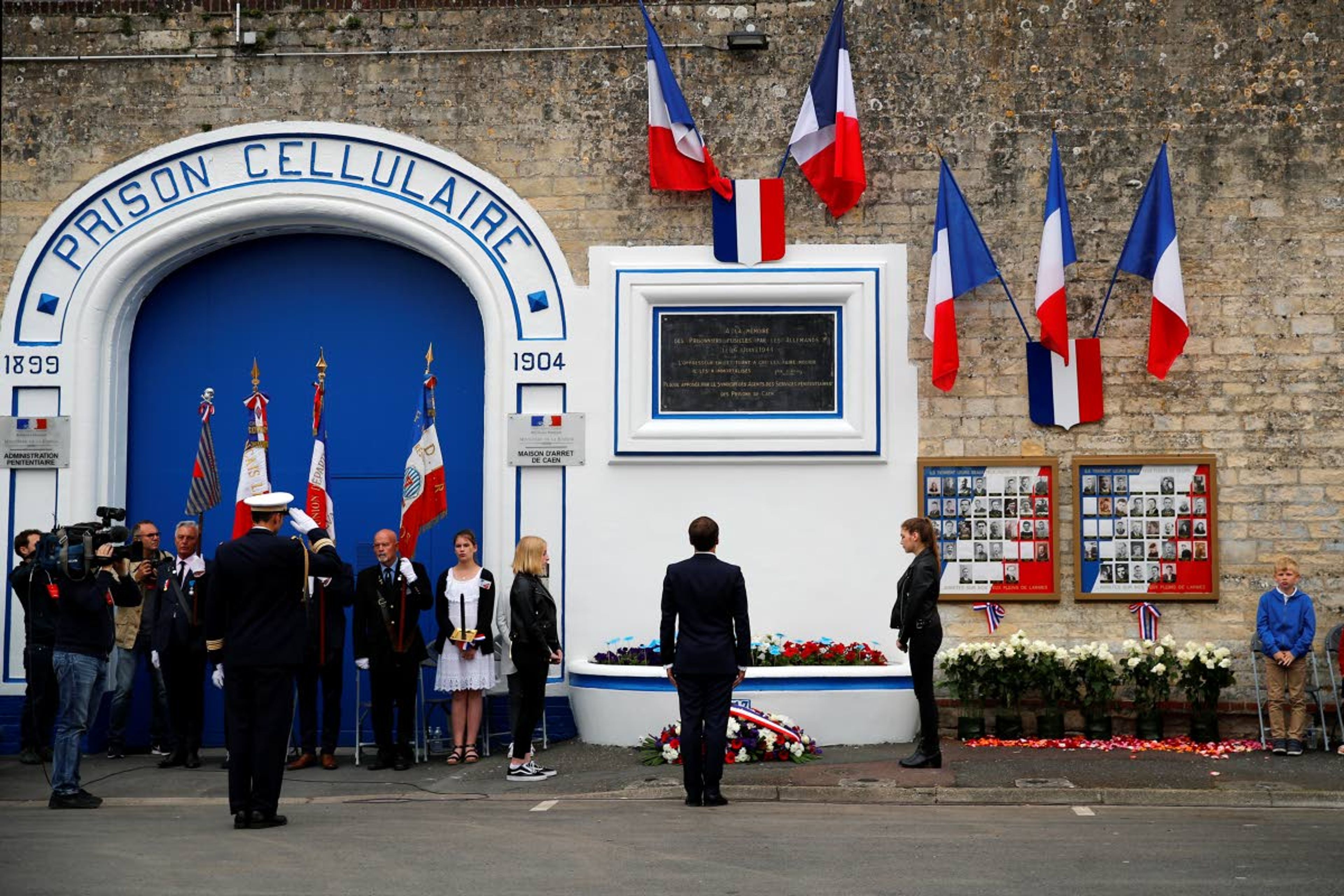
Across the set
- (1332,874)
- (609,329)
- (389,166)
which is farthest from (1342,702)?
(389,166)

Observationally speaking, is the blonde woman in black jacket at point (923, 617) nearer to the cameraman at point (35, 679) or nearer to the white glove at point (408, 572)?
the white glove at point (408, 572)

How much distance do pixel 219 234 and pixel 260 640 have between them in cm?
600

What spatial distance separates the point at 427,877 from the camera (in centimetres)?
820

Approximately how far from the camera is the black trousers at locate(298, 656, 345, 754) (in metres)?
13.3

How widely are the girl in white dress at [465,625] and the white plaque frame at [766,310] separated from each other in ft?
5.74

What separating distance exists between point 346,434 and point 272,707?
5376 mm

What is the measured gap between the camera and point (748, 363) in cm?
1441

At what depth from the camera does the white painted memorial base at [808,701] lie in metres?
13.2

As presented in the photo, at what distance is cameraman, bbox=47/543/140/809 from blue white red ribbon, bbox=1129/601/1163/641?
798 centimetres

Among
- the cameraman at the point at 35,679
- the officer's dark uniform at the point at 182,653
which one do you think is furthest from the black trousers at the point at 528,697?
the cameraman at the point at 35,679

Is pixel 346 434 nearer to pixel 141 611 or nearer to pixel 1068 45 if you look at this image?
pixel 141 611

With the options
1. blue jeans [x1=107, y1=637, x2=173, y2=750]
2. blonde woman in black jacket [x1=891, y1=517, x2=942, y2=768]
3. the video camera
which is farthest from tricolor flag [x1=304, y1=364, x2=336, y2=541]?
blonde woman in black jacket [x1=891, y1=517, x2=942, y2=768]

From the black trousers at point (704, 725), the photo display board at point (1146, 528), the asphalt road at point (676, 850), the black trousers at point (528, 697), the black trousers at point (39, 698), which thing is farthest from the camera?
the photo display board at point (1146, 528)

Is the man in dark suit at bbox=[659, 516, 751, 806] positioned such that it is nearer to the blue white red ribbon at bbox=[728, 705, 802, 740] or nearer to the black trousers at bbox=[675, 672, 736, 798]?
the black trousers at bbox=[675, 672, 736, 798]
